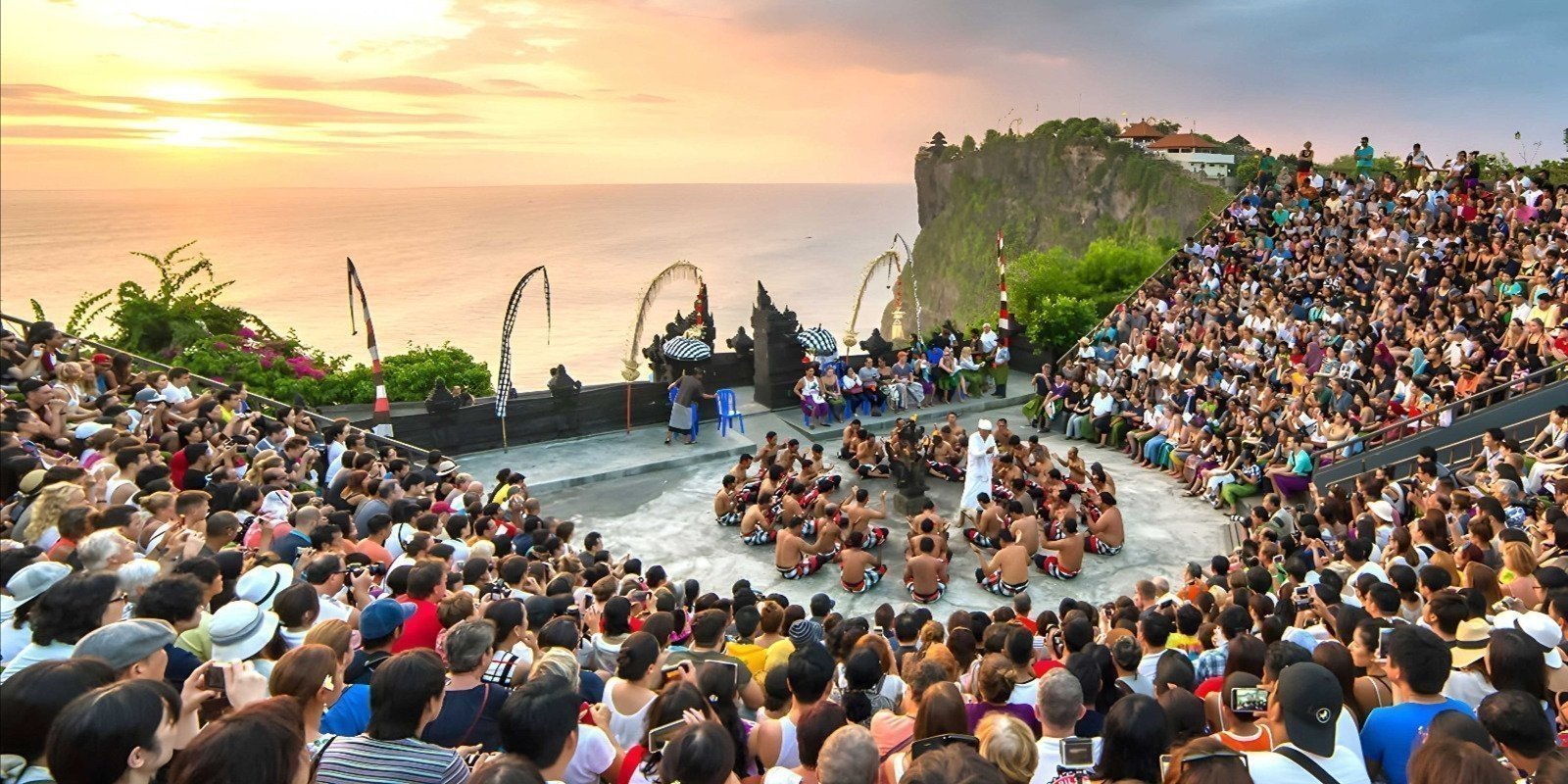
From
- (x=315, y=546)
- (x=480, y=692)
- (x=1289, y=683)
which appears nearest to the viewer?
(x=1289, y=683)

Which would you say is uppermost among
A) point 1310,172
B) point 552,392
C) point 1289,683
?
point 1310,172

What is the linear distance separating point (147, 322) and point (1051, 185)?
49.5 meters

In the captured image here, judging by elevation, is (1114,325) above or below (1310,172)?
below

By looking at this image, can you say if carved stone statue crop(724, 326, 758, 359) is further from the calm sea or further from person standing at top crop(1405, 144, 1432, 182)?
the calm sea

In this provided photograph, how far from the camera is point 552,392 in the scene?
16.4 metres

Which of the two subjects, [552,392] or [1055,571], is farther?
[552,392]

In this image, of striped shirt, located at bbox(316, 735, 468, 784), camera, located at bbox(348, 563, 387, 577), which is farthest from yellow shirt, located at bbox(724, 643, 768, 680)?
striped shirt, located at bbox(316, 735, 468, 784)

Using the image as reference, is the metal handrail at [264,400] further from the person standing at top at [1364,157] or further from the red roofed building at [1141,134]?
the red roofed building at [1141,134]

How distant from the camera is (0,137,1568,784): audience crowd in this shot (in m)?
3.32

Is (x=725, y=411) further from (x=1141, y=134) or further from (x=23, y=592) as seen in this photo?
(x=1141, y=134)

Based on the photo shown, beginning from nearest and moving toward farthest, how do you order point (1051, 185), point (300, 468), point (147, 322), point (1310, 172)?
point (300, 468)
point (147, 322)
point (1310, 172)
point (1051, 185)

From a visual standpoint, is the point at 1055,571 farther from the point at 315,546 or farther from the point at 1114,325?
the point at 1114,325

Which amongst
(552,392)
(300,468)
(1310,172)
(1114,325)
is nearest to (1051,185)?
(1310,172)

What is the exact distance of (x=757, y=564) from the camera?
37.8 ft
